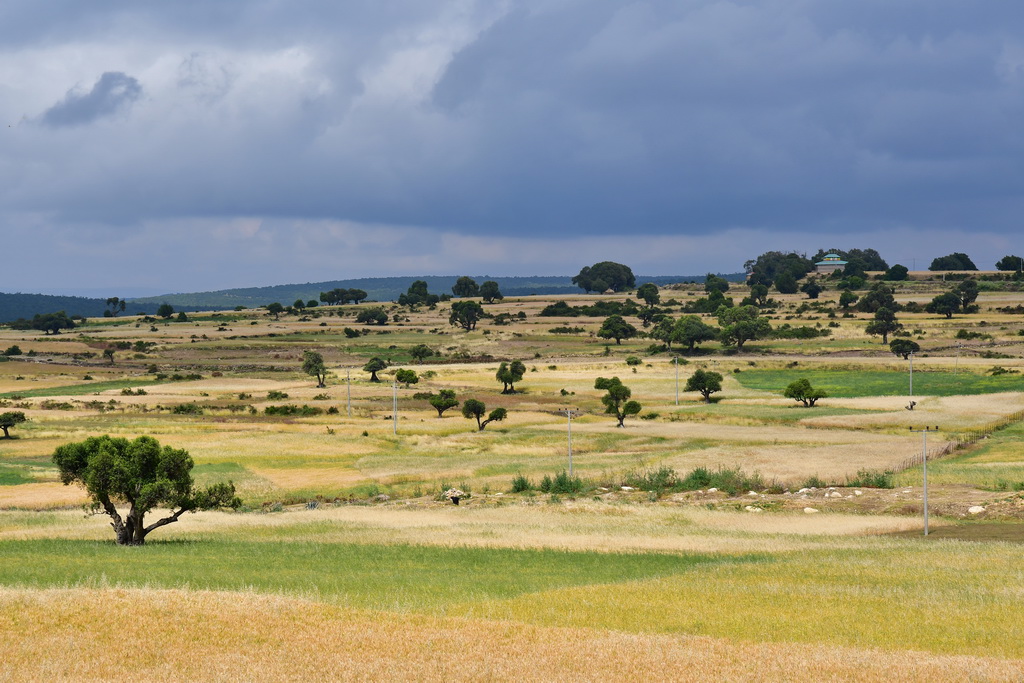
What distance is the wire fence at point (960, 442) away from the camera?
225ft

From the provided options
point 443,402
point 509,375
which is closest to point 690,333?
point 509,375

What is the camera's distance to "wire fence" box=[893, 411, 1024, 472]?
225ft

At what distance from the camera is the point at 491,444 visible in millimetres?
88375

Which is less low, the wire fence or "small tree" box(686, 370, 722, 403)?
"small tree" box(686, 370, 722, 403)

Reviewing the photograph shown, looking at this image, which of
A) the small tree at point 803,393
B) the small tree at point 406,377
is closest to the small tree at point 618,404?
the small tree at point 803,393

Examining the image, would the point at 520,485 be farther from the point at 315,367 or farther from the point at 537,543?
the point at 315,367

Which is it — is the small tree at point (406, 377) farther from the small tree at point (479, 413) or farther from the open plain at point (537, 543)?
the small tree at point (479, 413)

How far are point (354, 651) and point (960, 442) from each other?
71.0 meters

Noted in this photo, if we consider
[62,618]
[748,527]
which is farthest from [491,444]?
[62,618]

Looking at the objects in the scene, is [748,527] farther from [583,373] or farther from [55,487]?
[583,373]

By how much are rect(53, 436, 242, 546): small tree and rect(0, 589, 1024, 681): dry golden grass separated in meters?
16.7

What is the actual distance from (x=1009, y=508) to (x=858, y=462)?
1887cm

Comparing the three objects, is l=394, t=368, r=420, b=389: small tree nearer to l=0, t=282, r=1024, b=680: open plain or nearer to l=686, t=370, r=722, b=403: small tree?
l=0, t=282, r=1024, b=680: open plain

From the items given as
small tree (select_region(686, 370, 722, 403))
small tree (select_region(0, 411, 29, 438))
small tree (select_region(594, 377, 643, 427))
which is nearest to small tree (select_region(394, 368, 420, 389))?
small tree (select_region(686, 370, 722, 403))
